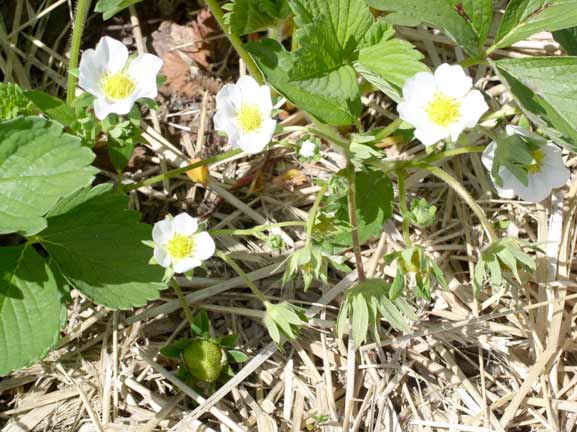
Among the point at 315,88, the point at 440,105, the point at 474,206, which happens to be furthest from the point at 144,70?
the point at 474,206

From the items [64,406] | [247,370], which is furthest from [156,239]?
[64,406]

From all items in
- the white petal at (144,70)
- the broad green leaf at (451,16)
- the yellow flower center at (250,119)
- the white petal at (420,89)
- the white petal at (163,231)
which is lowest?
the white petal at (163,231)

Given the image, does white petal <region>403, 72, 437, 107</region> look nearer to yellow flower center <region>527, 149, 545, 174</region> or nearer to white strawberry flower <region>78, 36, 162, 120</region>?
yellow flower center <region>527, 149, 545, 174</region>

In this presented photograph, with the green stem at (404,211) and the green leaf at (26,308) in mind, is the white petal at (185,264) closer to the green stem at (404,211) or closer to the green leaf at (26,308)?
the green leaf at (26,308)

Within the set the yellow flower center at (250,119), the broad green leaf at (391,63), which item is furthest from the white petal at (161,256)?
the broad green leaf at (391,63)

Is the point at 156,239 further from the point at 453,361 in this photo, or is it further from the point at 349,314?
the point at 453,361

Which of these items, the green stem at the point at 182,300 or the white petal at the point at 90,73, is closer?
the white petal at the point at 90,73

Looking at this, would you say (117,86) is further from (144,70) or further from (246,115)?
(246,115)
